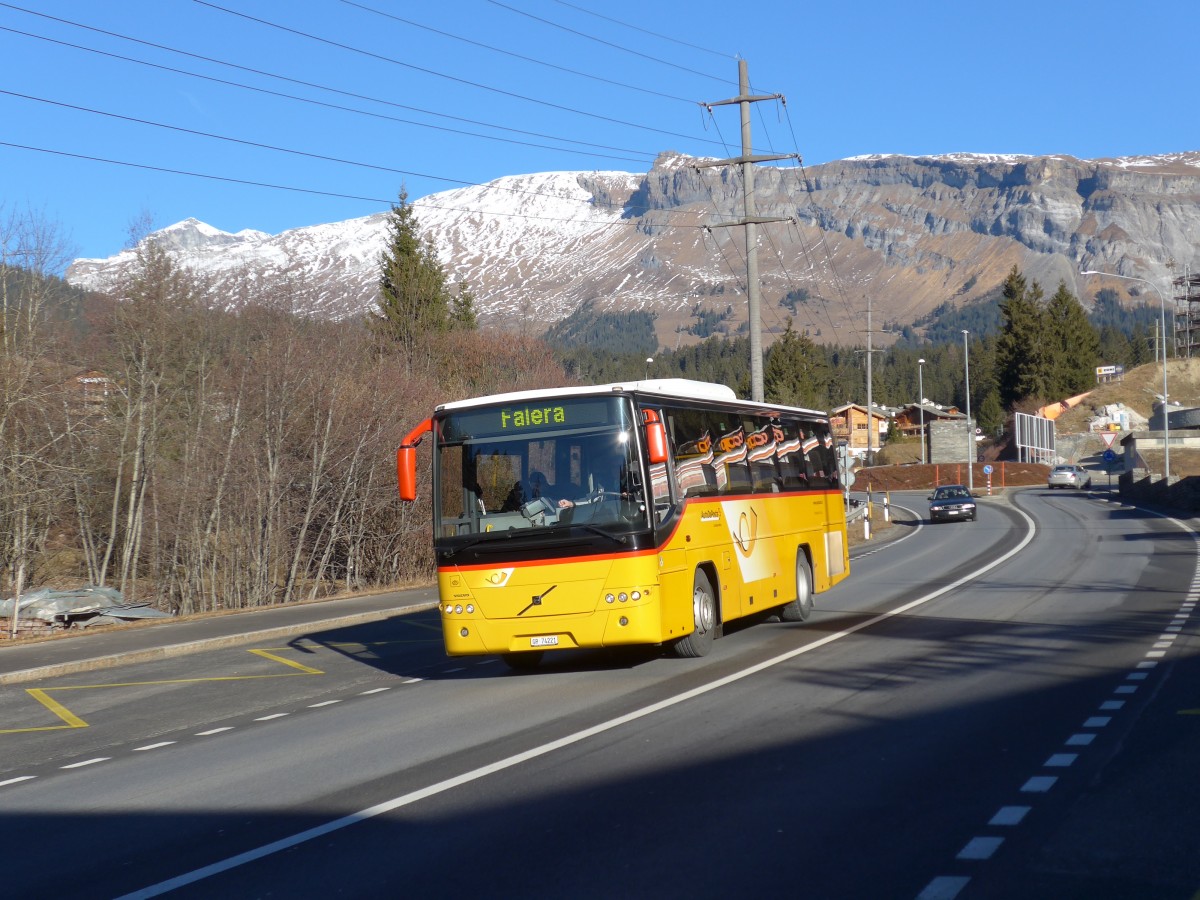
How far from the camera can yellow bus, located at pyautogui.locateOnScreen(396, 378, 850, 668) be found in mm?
13031

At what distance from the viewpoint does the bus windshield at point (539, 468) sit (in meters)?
13.2

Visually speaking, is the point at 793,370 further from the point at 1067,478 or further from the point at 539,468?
the point at 539,468

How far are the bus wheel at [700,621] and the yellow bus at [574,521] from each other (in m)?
0.03

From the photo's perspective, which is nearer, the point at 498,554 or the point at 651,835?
the point at 651,835

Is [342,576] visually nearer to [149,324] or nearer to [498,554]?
[149,324]

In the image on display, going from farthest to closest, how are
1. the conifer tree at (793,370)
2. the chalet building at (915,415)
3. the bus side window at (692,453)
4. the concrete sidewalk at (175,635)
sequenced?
the chalet building at (915,415)
the conifer tree at (793,370)
the concrete sidewalk at (175,635)
the bus side window at (692,453)

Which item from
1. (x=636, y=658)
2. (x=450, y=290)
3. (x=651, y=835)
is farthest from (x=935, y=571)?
(x=450, y=290)

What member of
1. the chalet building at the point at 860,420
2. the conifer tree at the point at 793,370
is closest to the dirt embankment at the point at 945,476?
the conifer tree at the point at 793,370

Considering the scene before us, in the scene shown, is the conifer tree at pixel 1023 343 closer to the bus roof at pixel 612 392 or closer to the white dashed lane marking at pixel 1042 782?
the bus roof at pixel 612 392

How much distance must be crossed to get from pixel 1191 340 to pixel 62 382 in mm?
128008

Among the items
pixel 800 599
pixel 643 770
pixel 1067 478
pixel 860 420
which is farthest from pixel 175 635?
pixel 860 420

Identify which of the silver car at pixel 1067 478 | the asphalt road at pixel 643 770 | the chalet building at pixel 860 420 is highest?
the chalet building at pixel 860 420

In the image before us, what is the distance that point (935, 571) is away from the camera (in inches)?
1089

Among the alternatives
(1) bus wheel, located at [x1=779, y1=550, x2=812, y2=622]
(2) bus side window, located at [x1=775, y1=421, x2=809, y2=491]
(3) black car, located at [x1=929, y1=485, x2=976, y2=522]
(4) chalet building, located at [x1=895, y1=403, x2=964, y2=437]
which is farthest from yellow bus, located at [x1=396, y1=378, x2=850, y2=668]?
(4) chalet building, located at [x1=895, y1=403, x2=964, y2=437]
